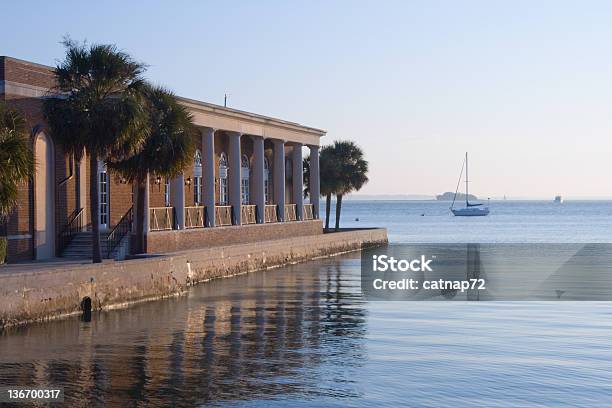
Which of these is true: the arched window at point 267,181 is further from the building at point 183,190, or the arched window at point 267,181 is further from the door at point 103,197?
Result: the door at point 103,197

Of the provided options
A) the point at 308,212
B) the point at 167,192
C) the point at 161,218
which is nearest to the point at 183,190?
the point at 161,218

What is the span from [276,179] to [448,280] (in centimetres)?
1343

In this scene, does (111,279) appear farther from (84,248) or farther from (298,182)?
(298,182)

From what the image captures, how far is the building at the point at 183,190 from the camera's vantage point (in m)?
33.0

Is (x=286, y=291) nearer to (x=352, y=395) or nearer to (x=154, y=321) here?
(x=154, y=321)

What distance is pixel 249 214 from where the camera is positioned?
48.5 meters

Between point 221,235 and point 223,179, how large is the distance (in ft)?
17.5

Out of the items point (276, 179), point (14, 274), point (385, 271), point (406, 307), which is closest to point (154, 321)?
point (14, 274)

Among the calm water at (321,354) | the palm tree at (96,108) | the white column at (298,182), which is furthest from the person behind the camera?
the white column at (298,182)

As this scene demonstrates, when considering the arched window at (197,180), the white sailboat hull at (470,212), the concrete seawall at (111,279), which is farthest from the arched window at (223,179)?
the white sailboat hull at (470,212)

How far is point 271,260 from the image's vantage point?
44844 millimetres

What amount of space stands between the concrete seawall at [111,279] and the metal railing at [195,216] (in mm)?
2100

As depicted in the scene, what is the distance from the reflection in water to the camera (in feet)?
54.3

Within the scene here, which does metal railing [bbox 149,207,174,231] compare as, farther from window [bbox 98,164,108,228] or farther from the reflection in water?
the reflection in water
